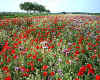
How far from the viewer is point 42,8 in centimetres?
7938

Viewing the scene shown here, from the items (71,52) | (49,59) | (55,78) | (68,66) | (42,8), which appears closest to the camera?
(55,78)

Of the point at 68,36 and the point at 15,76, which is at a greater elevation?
the point at 68,36

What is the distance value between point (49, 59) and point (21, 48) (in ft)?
3.43

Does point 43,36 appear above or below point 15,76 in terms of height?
above

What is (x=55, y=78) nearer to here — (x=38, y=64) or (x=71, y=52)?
(x=38, y=64)

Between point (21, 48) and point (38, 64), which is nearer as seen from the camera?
point (38, 64)

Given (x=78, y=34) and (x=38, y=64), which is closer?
(x=38, y=64)

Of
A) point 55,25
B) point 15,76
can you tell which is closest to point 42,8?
point 55,25

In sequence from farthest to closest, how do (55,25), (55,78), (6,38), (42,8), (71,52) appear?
(42,8), (55,25), (6,38), (71,52), (55,78)

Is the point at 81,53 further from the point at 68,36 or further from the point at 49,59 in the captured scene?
the point at 68,36

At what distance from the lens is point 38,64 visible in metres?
4.29

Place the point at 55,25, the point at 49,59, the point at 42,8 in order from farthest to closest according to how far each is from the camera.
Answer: the point at 42,8, the point at 55,25, the point at 49,59

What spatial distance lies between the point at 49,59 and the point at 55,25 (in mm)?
4336

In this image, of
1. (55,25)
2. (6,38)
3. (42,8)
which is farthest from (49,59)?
(42,8)
